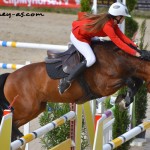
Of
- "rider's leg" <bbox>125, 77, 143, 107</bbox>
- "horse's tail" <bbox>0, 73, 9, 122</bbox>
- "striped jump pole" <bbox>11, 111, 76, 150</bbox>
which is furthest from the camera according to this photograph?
"horse's tail" <bbox>0, 73, 9, 122</bbox>

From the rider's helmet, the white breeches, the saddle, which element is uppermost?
the rider's helmet

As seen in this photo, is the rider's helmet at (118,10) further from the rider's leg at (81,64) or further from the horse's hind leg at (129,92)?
the horse's hind leg at (129,92)

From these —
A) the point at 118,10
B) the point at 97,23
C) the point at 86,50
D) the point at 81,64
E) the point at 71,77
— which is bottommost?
the point at 71,77

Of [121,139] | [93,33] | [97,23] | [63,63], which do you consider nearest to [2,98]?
[63,63]

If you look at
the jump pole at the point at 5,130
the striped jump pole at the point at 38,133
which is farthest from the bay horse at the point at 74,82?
the jump pole at the point at 5,130

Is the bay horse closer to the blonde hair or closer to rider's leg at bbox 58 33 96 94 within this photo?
rider's leg at bbox 58 33 96 94

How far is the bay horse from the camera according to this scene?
6000mm

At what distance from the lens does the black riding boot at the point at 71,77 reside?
599cm

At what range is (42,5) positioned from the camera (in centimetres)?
2206

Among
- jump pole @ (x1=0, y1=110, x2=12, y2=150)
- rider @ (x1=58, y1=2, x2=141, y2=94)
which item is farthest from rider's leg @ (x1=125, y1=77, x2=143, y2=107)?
jump pole @ (x1=0, y1=110, x2=12, y2=150)

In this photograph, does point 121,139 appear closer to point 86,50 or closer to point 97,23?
point 86,50

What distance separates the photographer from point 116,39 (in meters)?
5.84

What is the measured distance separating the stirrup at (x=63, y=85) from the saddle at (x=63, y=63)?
9 cm

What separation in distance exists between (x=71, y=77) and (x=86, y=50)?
283mm
